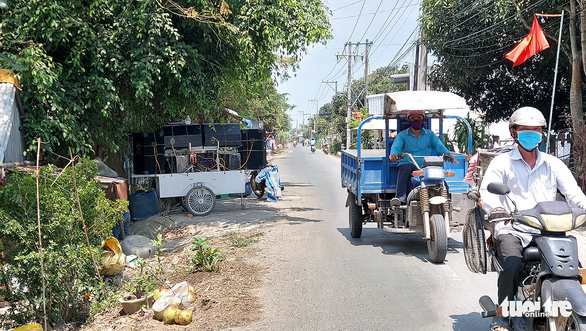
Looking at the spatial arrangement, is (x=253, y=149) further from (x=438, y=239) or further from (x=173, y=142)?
(x=438, y=239)

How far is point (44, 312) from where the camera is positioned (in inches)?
222

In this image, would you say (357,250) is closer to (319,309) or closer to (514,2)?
(319,309)

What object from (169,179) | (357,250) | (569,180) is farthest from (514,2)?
(569,180)

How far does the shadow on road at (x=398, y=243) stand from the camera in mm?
7848

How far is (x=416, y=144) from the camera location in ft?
26.8

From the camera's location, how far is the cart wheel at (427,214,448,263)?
6.92 meters

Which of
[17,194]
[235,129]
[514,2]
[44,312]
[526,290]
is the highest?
[514,2]

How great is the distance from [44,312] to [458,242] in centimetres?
615

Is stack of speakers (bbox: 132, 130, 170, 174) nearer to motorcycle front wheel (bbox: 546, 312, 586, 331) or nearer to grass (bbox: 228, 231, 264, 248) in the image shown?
grass (bbox: 228, 231, 264, 248)

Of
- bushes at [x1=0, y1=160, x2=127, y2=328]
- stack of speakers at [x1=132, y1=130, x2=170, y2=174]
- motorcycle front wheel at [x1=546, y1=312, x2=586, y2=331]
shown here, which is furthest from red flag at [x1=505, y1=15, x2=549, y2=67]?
bushes at [x1=0, y1=160, x2=127, y2=328]

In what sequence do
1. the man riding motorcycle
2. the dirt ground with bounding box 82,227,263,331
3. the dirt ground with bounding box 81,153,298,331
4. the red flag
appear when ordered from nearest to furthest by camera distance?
the man riding motorcycle
the dirt ground with bounding box 82,227,263,331
the dirt ground with bounding box 81,153,298,331
the red flag

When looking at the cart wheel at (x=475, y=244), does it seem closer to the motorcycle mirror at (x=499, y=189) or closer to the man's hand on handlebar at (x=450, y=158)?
the motorcycle mirror at (x=499, y=189)

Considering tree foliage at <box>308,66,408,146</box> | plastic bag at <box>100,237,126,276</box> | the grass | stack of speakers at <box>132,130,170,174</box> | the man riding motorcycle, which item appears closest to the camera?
the man riding motorcycle

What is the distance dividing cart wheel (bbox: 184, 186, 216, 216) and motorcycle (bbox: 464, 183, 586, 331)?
10001 mm
